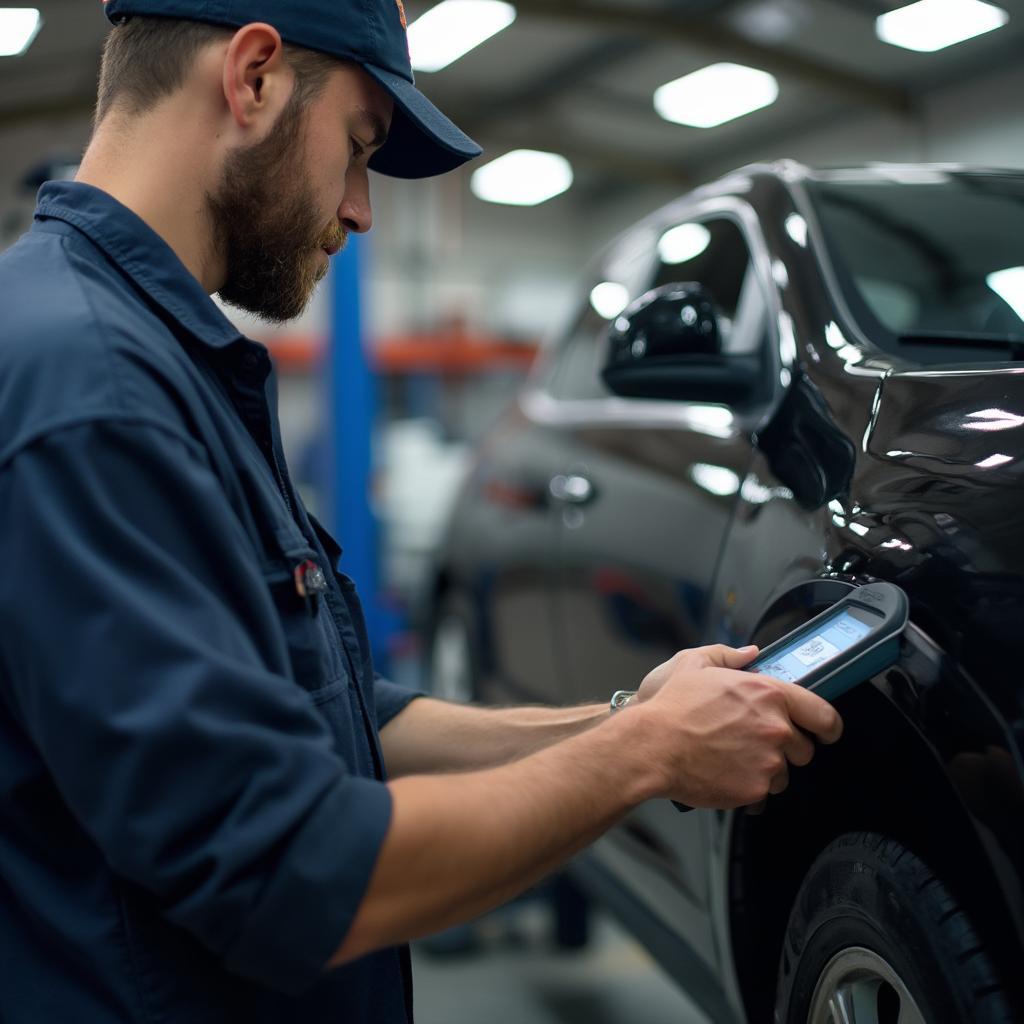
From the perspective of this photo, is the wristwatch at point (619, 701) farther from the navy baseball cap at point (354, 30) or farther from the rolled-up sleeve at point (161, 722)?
the navy baseball cap at point (354, 30)

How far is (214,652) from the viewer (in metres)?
0.79

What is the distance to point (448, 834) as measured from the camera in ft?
2.82

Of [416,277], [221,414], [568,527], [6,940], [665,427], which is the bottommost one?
[416,277]

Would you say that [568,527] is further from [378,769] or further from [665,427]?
[378,769]

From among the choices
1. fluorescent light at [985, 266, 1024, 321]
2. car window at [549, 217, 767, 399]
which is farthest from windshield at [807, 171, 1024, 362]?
car window at [549, 217, 767, 399]

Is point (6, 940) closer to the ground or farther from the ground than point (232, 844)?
closer to the ground

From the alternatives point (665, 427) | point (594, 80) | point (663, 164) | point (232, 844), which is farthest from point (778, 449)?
point (663, 164)

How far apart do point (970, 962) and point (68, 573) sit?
744mm

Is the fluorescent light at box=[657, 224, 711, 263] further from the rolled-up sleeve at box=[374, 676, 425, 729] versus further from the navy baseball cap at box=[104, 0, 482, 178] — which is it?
the rolled-up sleeve at box=[374, 676, 425, 729]

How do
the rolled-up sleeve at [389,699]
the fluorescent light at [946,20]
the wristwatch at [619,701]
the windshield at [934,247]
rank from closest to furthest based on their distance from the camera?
the wristwatch at [619,701] < the rolled-up sleeve at [389,699] < the windshield at [934,247] < the fluorescent light at [946,20]

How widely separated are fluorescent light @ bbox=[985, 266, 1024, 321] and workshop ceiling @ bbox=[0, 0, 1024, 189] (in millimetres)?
2053

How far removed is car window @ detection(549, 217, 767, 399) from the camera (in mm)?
1699

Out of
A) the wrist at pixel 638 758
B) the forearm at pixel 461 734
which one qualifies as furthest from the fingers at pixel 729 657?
the forearm at pixel 461 734

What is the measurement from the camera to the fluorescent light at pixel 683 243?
6.68 ft
